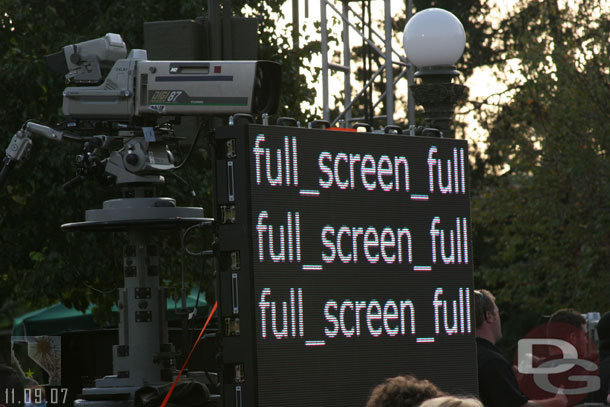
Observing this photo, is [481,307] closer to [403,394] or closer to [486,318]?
[486,318]

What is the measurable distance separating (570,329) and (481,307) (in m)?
1.34

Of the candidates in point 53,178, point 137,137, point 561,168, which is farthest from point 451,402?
point 561,168

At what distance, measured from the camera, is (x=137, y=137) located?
745 cm

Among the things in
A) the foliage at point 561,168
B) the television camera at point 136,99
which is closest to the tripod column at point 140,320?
the television camera at point 136,99

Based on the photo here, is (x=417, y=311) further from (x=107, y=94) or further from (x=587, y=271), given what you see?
(x=587, y=271)

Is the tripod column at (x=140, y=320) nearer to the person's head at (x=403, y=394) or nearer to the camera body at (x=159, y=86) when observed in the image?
the camera body at (x=159, y=86)

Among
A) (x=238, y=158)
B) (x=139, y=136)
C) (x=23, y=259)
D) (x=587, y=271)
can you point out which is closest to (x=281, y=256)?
(x=238, y=158)

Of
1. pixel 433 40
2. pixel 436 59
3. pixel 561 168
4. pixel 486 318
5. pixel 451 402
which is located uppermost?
pixel 433 40

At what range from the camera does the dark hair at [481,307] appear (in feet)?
26.2

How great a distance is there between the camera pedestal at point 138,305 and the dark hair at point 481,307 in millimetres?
1920

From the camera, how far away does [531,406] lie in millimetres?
7793

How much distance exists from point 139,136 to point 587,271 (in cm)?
1445

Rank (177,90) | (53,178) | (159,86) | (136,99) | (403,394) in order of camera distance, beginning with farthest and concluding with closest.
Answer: (53,178) < (136,99) < (159,86) < (177,90) < (403,394)

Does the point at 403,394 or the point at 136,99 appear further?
the point at 136,99
